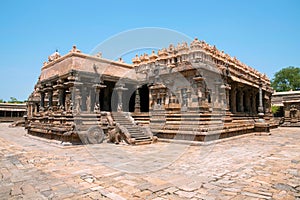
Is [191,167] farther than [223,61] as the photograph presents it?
No

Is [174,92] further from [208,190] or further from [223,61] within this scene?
[208,190]

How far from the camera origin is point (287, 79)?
53062mm

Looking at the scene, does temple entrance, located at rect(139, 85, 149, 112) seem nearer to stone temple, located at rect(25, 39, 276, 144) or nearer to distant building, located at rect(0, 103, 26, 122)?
stone temple, located at rect(25, 39, 276, 144)

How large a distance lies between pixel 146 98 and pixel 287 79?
1883 inches

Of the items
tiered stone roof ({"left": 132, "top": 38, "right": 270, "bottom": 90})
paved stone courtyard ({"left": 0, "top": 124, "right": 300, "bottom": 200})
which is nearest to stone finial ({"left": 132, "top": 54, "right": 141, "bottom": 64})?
tiered stone roof ({"left": 132, "top": 38, "right": 270, "bottom": 90})

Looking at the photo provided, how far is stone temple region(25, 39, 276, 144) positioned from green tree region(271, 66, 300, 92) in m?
40.2

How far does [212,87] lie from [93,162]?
956 centimetres

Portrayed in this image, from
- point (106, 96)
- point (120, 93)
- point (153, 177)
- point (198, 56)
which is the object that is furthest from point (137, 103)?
point (153, 177)

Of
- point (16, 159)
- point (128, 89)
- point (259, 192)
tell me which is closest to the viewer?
point (259, 192)

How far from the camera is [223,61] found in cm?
1680

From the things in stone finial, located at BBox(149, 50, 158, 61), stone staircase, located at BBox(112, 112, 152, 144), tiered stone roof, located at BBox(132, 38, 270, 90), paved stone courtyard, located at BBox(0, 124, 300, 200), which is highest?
stone finial, located at BBox(149, 50, 158, 61)

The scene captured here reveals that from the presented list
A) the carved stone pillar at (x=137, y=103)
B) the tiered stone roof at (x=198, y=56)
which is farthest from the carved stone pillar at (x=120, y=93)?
the tiered stone roof at (x=198, y=56)

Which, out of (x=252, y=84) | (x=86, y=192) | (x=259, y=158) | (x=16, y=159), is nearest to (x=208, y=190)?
(x=86, y=192)

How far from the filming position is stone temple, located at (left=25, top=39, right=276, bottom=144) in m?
12.9
